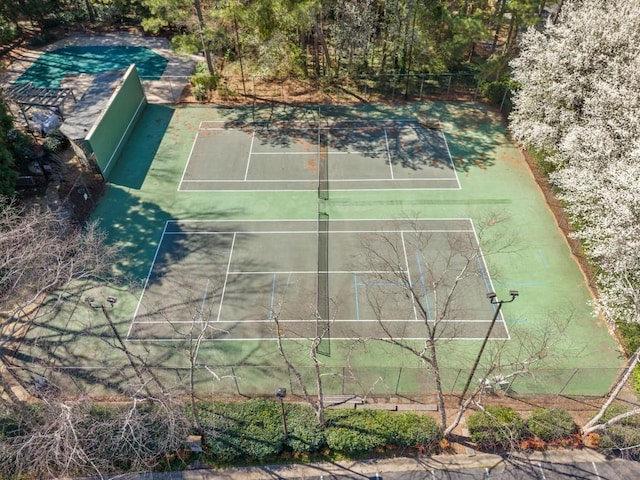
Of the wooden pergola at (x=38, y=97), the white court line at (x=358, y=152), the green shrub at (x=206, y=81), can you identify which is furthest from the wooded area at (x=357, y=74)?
the white court line at (x=358, y=152)

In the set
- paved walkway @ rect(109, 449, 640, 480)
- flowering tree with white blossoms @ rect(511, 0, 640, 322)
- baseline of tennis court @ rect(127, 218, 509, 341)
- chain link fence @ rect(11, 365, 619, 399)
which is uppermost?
flowering tree with white blossoms @ rect(511, 0, 640, 322)

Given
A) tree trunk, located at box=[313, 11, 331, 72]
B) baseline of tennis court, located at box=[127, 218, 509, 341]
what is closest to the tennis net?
baseline of tennis court, located at box=[127, 218, 509, 341]

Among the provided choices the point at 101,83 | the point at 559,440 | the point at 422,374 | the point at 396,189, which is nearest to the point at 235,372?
the point at 422,374

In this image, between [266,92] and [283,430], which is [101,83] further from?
[283,430]

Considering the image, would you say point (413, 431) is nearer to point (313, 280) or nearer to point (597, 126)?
point (313, 280)

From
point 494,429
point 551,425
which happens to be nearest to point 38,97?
point 494,429

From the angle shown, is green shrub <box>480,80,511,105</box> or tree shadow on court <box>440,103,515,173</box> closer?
tree shadow on court <box>440,103,515,173</box>

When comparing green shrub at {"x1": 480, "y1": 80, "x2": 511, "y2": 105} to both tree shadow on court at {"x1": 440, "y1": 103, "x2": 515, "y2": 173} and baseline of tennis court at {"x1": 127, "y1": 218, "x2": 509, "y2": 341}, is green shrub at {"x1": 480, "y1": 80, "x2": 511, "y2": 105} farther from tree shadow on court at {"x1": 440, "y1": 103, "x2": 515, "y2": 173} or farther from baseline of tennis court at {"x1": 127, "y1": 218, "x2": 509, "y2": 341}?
baseline of tennis court at {"x1": 127, "y1": 218, "x2": 509, "y2": 341}
